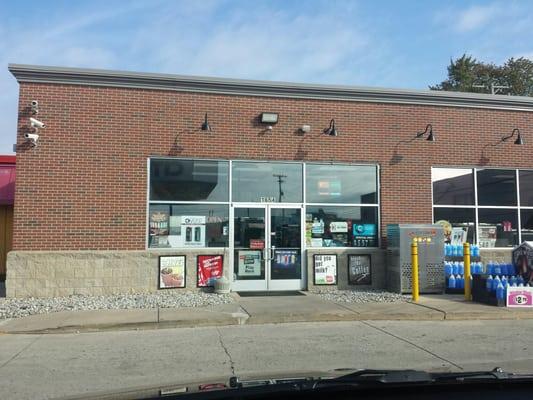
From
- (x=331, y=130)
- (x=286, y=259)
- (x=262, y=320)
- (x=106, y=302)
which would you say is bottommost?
(x=262, y=320)

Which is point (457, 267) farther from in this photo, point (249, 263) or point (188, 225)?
point (188, 225)

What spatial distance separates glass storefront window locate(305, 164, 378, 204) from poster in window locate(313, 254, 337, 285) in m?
1.50

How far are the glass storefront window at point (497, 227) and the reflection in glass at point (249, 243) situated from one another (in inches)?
246

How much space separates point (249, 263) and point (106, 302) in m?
3.76

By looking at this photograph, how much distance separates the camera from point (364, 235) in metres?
14.9

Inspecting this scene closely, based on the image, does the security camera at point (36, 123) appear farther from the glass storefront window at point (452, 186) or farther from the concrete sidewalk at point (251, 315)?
the glass storefront window at point (452, 186)

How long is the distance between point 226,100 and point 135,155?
2737 millimetres

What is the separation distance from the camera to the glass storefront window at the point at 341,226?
14677 millimetres

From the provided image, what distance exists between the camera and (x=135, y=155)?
541 inches

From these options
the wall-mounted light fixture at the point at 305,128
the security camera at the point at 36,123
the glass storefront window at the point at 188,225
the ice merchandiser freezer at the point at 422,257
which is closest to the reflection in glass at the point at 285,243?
the glass storefront window at the point at 188,225

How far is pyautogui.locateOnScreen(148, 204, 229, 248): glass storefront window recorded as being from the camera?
1383 centimetres

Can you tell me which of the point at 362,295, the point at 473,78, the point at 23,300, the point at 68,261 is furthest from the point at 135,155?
the point at 473,78

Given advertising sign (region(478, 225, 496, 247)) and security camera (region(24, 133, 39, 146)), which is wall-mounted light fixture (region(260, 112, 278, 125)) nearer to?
security camera (region(24, 133, 39, 146))

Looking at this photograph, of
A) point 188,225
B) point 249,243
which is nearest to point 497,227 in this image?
point 249,243
